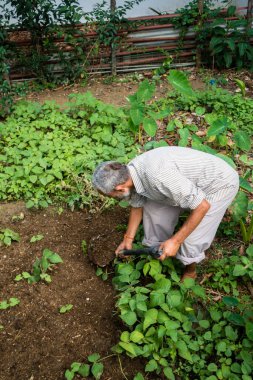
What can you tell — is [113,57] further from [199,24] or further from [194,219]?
[194,219]

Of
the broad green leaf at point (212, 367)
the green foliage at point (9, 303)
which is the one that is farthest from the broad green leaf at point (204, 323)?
the green foliage at point (9, 303)

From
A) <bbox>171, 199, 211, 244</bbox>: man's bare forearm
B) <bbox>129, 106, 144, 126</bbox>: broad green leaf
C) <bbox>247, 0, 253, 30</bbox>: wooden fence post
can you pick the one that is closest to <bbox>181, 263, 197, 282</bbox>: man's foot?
<bbox>171, 199, 211, 244</bbox>: man's bare forearm

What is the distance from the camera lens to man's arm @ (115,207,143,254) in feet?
8.73

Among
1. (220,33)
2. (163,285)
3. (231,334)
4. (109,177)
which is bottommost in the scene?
(231,334)

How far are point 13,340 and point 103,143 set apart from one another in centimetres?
229

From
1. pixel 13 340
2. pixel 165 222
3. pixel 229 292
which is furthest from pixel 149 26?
pixel 13 340


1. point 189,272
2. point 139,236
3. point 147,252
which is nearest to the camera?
point 147,252

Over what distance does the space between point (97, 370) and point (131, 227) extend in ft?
3.23

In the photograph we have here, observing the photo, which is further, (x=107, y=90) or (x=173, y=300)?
(x=107, y=90)

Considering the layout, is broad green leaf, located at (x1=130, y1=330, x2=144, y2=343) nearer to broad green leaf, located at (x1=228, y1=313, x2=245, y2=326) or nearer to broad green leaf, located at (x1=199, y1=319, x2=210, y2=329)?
broad green leaf, located at (x1=199, y1=319, x2=210, y2=329)

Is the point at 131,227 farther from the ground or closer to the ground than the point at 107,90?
closer to the ground

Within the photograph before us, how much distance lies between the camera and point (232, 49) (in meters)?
5.49

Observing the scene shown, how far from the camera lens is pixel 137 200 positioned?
8.38ft

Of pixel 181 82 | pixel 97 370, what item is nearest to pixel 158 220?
pixel 97 370
